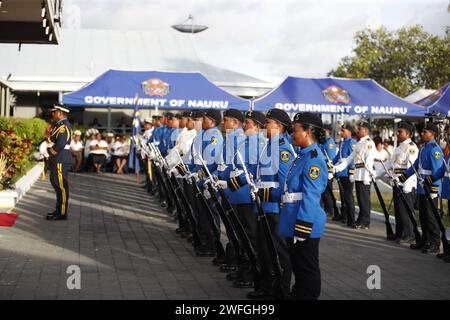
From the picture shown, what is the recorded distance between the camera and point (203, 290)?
8.03 meters

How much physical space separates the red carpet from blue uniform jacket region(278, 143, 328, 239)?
7164mm

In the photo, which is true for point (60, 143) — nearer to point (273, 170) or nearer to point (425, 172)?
point (425, 172)

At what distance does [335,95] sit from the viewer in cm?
2392

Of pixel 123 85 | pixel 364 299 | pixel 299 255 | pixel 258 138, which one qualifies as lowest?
pixel 364 299

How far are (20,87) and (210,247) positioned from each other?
20.9 m

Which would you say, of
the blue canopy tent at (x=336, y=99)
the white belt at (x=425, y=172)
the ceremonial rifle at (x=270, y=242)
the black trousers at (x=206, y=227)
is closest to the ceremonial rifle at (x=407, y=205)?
the white belt at (x=425, y=172)

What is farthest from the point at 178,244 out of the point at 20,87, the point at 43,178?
the point at 20,87

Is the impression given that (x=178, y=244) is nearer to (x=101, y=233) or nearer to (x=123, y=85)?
(x=101, y=233)

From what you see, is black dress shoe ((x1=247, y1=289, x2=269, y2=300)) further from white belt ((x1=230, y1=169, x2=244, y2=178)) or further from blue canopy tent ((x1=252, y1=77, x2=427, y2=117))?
blue canopy tent ((x1=252, y1=77, x2=427, y2=117))

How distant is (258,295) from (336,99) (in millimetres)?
16842

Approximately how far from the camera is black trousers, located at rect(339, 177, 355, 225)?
14.1 metres

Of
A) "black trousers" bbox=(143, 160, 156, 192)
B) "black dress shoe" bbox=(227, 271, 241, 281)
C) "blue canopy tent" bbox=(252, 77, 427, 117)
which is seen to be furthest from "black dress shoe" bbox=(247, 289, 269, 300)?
"blue canopy tent" bbox=(252, 77, 427, 117)

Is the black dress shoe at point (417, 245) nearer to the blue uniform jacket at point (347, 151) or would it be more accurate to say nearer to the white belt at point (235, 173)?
the blue uniform jacket at point (347, 151)

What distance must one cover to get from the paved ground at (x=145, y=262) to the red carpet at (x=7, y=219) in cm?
13
